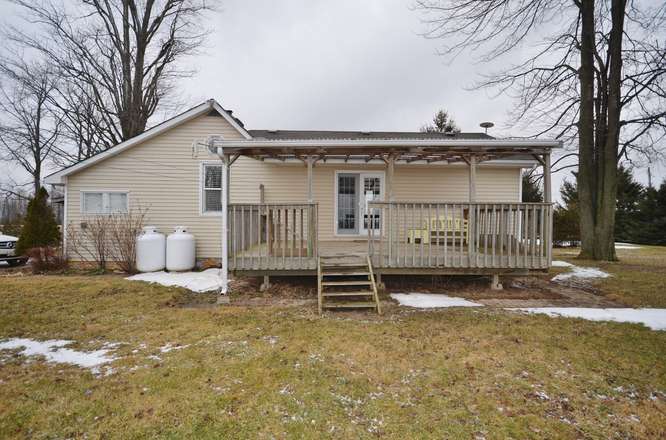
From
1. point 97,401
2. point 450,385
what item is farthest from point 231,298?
point 450,385

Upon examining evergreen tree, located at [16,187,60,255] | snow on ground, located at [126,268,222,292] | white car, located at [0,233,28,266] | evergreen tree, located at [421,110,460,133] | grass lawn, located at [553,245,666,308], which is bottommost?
snow on ground, located at [126,268,222,292]

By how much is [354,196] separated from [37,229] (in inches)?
425

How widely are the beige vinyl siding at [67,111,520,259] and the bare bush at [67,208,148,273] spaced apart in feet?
0.98

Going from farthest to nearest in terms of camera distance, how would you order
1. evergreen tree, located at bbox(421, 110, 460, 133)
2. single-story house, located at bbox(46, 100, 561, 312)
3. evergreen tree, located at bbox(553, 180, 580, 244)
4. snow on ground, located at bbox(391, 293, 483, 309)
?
evergreen tree, located at bbox(421, 110, 460, 133) < evergreen tree, located at bbox(553, 180, 580, 244) < single-story house, located at bbox(46, 100, 561, 312) < snow on ground, located at bbox(391, 293, 483, 309)

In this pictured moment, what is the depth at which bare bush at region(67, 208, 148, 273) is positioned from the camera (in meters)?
8.30

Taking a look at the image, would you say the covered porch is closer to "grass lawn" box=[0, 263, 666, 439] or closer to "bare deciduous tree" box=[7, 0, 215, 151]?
"grass lawn" box=[0, 263, 666, 439]

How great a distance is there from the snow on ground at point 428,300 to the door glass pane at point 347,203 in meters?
3.66

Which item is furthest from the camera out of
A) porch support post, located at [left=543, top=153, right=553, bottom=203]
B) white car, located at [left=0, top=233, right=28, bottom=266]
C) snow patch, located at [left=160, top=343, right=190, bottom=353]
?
white car, located at [left=0, top=233, right=28, bottom=266]

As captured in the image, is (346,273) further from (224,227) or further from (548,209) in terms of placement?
(548,209)

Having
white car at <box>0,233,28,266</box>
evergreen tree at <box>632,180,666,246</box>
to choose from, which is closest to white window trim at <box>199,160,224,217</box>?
white car at <box>0,233,28,266</box>

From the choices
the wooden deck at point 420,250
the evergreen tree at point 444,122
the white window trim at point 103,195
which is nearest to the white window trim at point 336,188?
the wooden deck at point 420,250

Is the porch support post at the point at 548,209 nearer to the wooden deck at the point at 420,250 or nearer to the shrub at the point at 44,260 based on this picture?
the wooden deck at the point at 420,250

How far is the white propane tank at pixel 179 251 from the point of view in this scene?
808 centimetres

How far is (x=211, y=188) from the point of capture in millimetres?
8883
